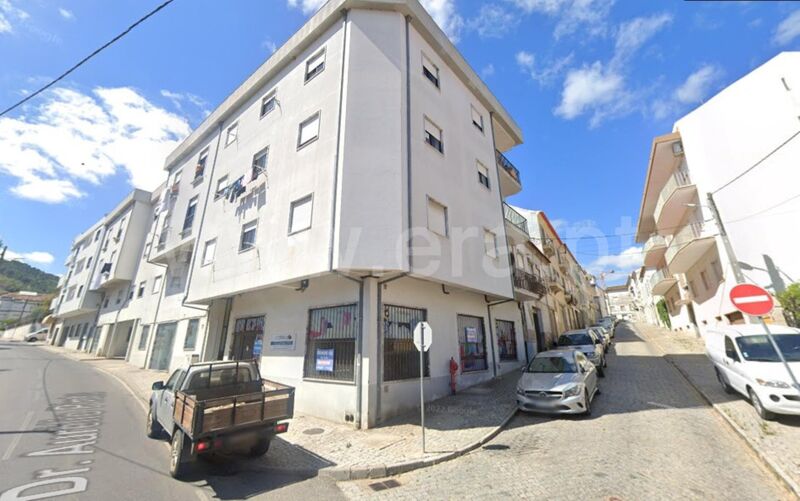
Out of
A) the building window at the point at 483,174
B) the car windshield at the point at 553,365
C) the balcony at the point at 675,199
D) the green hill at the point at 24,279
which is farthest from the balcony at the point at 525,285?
the green hill at the point at 24,279

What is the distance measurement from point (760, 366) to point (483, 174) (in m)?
10.5

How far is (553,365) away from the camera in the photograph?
30.2ft

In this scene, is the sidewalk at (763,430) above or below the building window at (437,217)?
below

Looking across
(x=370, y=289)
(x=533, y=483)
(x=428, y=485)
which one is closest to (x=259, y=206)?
(x=370, y=289)

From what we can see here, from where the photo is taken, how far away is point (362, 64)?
10.1 meters

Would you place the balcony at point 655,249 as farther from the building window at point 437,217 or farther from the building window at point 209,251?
the building window at point 209,251

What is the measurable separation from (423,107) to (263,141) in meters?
7.07

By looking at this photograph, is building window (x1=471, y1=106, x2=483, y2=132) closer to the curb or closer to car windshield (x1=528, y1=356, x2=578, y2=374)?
car windshield (x1=528, y1=356, x2=578, y2=374)

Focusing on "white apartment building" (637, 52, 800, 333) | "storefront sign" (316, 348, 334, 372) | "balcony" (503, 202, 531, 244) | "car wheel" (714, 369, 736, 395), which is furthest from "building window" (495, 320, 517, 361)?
"white apartment building" (637, 52, 800, 333)

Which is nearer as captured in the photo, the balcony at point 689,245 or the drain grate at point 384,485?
the drain grate at point 384,485

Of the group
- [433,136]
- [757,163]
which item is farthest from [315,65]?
[757,163]

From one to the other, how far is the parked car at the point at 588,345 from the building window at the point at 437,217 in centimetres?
786

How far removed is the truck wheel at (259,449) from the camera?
5.95 meters

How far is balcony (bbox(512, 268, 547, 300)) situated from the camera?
52.0 ft
